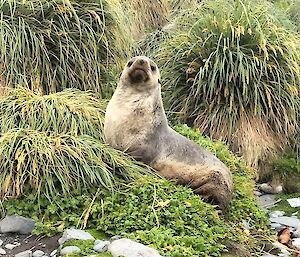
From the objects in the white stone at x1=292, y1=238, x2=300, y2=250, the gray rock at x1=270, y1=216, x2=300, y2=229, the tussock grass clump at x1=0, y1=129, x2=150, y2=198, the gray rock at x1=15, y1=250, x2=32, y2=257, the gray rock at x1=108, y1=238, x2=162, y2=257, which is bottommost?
the gray rock at x1=270, y1=216, x2=300, y2=229

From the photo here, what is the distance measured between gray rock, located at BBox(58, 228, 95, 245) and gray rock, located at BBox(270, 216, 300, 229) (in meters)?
2.39

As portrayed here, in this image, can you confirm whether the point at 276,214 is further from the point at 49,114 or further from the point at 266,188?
the point at 49,114

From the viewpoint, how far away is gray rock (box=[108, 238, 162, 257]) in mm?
4398

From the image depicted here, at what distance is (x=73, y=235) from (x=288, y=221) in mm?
2599

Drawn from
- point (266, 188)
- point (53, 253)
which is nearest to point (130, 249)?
point (53, 253)

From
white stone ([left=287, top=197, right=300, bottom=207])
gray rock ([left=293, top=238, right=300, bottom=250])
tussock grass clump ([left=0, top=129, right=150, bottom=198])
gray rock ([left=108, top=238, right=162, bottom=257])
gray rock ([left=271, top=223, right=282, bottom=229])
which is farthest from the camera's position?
white stone ([left=287, top=197, right=300, bottom=207])

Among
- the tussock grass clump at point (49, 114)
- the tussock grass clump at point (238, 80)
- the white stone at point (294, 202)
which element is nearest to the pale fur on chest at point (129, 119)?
the tussock grass clump at point (49, 114)

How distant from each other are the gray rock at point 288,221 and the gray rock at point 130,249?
7.85ft

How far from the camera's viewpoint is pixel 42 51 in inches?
275

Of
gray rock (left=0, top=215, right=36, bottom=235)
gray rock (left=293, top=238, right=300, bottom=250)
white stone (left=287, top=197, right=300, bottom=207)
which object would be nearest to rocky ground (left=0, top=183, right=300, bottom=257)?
gray rock (left=0, top=215, right=36, bottom=235)

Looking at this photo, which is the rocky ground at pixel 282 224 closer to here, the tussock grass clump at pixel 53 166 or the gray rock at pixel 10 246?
the tussock grass clump at pixel 53 166

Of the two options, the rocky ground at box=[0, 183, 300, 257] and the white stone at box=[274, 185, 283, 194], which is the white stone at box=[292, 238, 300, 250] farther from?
the white stone at box=[274, 185, 283, 194]

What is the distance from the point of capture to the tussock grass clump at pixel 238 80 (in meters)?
7.63

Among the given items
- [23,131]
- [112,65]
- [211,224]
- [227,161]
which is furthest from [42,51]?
[211,224]
